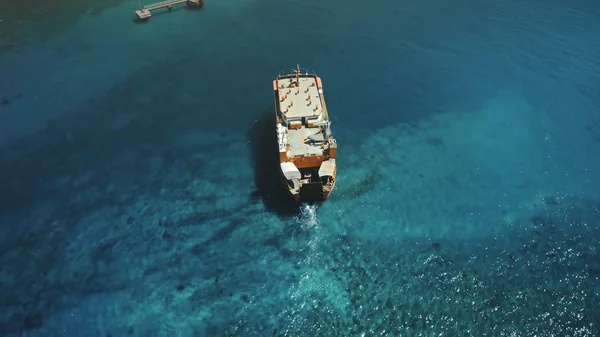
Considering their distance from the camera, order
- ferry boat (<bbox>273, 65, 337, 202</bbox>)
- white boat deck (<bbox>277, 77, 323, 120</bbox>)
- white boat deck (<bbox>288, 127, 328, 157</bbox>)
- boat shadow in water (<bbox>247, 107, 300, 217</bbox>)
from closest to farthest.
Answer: ferry boat (<bbox>273, 65, 337, 202</bbox>) → boat shadow in water (<bbox>247, 107, 300, 217</bbox>) → white boat deck (<bbox>288, 127, 328, 157</bbox>) → white boat deck (<bbox>277, 77, 323, 120</bbox>)

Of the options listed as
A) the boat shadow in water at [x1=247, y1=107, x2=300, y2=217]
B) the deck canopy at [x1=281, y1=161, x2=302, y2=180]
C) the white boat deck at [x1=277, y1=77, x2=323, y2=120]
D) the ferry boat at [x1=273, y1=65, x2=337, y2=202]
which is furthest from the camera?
the white boat deck at [x1=277, y1=77, x2=323, y2=120]

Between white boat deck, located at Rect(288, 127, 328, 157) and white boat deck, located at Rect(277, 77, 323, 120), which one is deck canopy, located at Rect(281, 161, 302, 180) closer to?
white boat deck, located at Rect(288, 127, 328, 157)

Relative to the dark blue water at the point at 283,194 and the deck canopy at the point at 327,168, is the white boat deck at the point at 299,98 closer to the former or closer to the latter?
the dark blue water at the point at 283,194

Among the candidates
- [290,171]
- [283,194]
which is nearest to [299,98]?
[290,171]

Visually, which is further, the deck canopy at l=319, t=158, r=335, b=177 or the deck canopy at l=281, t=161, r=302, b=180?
the deck canopy at l=319, t=158, r=335, b=177

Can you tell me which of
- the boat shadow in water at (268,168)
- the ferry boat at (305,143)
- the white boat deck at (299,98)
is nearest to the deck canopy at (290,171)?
the ferry boat at (305,143)

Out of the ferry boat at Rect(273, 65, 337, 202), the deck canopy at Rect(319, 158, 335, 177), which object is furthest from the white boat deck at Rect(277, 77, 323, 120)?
the deck canopy at Rect(319, 158, 335, 177)

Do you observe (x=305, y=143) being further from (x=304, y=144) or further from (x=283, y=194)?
(x=283, y=194)
